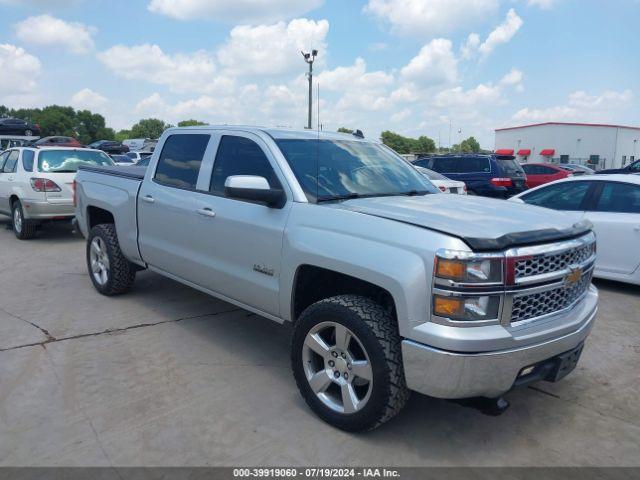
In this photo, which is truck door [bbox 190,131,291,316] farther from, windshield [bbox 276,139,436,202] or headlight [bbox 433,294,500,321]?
headlight [bbox 433,294,500,321]

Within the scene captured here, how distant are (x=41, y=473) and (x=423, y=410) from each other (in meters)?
2.31

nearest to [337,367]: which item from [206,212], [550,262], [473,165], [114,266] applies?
[550,262]

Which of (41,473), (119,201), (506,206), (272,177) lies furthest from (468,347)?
(119,201)

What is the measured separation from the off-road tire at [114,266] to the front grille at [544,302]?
169 inches

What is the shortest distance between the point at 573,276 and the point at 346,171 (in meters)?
1.75

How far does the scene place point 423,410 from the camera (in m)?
3.61

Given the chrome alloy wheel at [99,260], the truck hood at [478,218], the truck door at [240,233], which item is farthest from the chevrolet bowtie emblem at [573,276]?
the chrome alloy wheel at [99,260]

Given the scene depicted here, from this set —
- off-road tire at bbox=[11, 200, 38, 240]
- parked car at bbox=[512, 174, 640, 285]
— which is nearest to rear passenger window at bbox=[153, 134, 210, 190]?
parked car at bbox=[512, 174, 640, 285]

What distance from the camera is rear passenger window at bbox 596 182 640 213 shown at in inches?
258

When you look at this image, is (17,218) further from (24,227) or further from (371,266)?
(371,266)

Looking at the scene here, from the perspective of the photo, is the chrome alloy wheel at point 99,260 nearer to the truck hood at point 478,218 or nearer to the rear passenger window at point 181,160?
the rear passenger window at point 181,160

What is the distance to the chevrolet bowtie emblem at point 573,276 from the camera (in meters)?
3.08

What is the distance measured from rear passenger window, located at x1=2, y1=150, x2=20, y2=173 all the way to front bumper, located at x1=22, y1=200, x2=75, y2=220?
42.3 inches

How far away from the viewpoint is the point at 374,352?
297 cm
